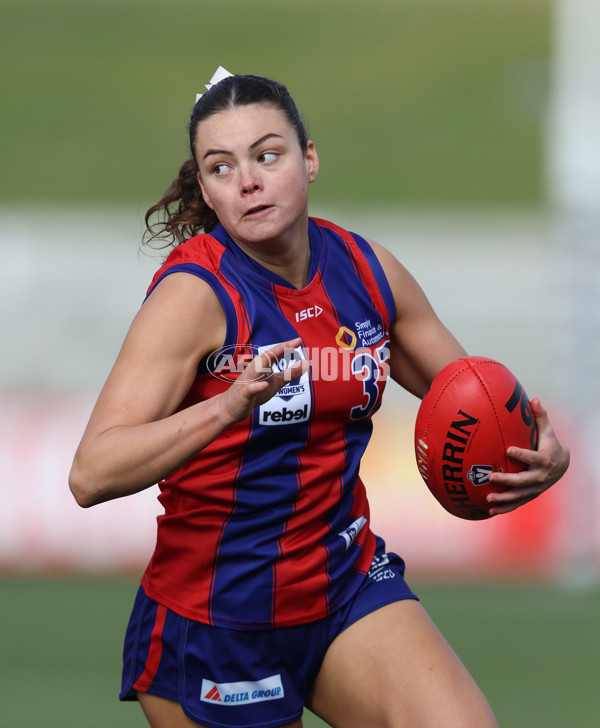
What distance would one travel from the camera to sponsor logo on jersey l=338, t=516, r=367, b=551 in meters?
3.05

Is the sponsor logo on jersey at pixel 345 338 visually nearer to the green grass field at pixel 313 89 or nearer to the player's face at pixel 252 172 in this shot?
the player's face at pixel 252 172

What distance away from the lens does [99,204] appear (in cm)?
2003

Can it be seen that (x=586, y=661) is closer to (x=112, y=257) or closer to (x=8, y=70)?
(x=112, y=257)

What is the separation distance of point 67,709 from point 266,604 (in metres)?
2.95

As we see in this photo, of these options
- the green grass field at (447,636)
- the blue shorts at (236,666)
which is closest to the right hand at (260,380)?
the blue shorts at (236,666)

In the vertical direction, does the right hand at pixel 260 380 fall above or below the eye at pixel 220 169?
below

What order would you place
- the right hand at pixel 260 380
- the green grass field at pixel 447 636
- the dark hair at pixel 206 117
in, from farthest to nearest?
the green grass field at pixel 447 636 → the dark hair at pixel 206 117 → the right hand at pixel 260 380

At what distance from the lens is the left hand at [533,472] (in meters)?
2.92

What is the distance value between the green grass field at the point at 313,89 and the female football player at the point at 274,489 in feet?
55.2

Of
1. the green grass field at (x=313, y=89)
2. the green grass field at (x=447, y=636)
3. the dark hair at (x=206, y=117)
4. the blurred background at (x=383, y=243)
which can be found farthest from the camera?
the green grass field at (x=313, y=89)

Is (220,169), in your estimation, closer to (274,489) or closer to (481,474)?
(274,489)

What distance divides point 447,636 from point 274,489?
4014 mm

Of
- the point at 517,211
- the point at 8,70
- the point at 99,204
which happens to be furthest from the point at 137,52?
the point at 517,211

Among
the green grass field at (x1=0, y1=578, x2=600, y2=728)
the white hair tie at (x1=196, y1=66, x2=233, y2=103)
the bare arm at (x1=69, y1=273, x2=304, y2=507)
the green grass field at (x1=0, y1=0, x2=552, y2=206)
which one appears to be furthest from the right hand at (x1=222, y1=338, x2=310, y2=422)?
the green grass field at (x1=0, y1=0, x2=552, y2=206)
